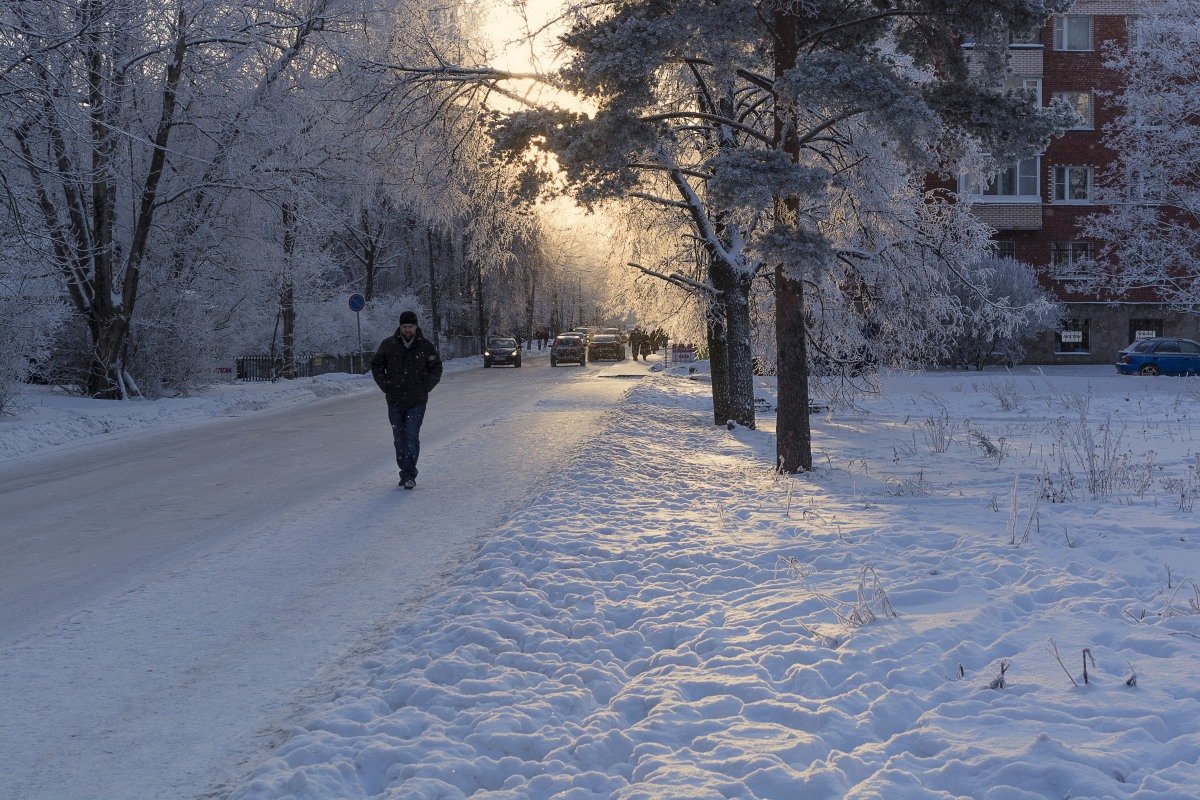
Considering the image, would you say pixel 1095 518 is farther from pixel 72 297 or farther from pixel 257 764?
pixel 72 297

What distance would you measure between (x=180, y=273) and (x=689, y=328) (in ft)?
47.8

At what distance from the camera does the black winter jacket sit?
12133 mm

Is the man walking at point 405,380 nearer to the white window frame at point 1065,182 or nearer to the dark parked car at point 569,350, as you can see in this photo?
the dark parked car at point 569,350

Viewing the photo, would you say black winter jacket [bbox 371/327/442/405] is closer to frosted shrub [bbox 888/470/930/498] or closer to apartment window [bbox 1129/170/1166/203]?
frosted shrub [bbox 888/470/930/498]

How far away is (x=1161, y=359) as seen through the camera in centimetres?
3794

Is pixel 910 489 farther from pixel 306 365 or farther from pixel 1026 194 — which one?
pixel 1026 194

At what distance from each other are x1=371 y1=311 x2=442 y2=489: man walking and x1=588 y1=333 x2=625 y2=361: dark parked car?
46137mm

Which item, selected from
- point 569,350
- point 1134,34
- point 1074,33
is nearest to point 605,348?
point 569,350

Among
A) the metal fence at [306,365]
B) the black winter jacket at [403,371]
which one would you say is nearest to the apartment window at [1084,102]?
the metal fence at [306,365]

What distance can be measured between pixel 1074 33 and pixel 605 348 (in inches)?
1117

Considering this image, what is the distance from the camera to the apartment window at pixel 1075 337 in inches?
1853

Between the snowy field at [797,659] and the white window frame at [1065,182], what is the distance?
4122 centimetres

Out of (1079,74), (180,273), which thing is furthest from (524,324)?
(180,273)

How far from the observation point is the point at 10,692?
5.25 metres
